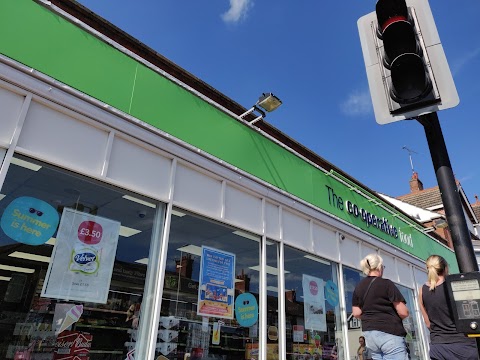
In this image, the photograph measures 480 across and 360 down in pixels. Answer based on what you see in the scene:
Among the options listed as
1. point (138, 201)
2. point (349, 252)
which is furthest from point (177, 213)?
point (349, 252)

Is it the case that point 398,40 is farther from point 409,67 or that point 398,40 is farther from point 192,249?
point 192,249

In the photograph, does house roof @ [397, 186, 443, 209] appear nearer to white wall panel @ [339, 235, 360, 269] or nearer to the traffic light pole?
white wall panel @ [339, 235, 360, 269]

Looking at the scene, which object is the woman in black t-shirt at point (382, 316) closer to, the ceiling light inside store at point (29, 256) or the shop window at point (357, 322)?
the ceiling light inside store at point (29, 256)

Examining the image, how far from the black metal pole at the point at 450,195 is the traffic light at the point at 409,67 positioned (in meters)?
0.15

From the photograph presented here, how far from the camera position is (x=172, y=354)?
14.3ft

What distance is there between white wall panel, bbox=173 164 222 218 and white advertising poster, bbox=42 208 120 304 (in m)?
1.04

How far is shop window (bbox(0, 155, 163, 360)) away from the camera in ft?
11.5

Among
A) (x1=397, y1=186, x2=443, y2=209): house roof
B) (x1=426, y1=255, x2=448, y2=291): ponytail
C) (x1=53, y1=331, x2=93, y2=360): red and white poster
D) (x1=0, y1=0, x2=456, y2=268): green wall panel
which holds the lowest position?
(x1=53, y1=331, x2=93, y2=360): red and white poster

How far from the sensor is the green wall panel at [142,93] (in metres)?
3.80

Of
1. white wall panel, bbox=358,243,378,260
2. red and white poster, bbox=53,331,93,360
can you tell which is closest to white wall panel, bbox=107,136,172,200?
red and white poster, bbox=53,331,93,360

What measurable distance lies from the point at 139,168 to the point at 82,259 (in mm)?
1276

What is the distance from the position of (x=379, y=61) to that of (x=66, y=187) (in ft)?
10.9

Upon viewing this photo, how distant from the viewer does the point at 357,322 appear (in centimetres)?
701

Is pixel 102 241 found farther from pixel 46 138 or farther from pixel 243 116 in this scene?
pixel 243 116
